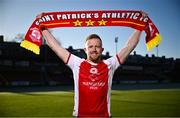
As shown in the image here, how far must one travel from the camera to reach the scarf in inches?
208

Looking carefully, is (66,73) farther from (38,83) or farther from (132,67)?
(132,67)

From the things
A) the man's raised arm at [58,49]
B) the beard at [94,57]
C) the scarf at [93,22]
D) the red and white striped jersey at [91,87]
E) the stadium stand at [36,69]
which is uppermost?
the scarf at [93,22]

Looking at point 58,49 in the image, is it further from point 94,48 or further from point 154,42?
point 154,42

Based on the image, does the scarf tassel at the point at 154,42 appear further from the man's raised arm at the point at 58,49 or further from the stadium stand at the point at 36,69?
the stadium stand at the point at 36,69

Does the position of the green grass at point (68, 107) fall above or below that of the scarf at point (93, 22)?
below

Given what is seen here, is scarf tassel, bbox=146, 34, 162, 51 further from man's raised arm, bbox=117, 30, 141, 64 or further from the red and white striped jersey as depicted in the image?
the red and white striped jersey

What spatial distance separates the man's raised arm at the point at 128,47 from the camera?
169 inches

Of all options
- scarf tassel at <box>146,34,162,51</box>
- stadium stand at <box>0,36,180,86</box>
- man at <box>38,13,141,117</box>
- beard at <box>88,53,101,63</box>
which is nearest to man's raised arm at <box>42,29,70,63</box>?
man at <box>38,13,141,117</box>

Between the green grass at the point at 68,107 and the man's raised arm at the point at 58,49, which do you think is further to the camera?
the green grass at the point at 68,107

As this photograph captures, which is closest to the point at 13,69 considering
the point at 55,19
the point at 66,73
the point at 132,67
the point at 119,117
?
the point at 66,73

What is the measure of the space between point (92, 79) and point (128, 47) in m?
0.88

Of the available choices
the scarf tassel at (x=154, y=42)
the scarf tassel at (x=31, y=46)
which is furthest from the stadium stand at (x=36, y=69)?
the scarf tassel at (x=154, y=42)

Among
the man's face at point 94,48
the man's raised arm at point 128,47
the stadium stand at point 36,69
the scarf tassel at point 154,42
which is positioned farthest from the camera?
the stadium stand at point 36,69

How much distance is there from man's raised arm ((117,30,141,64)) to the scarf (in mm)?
655
